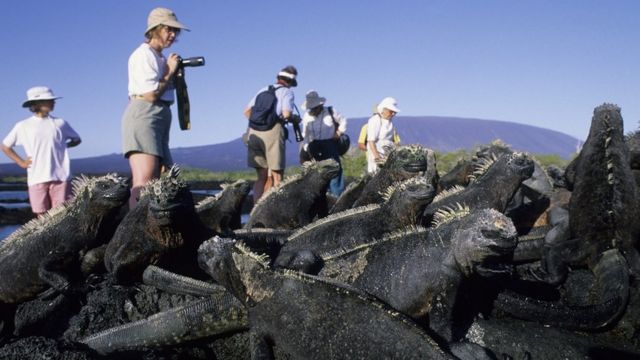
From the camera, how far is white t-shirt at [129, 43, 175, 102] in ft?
18.7

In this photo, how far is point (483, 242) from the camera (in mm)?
2988

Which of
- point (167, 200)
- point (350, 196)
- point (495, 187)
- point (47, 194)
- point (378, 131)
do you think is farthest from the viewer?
point (378, 131)

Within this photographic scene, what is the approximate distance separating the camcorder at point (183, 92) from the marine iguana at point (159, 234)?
220 cm

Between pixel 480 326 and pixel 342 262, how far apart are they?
85cm

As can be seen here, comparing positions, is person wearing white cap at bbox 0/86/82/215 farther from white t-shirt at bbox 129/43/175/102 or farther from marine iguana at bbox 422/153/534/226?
marine iguana at bbox 422/153/534/226

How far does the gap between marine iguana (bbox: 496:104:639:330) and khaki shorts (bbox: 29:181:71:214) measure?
525 cm

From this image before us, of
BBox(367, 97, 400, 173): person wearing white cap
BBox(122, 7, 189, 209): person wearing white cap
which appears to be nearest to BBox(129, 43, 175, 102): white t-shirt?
BBox(122, 7, 189, 209): person wearing white cap

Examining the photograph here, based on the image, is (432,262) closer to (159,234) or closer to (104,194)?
(159,234)

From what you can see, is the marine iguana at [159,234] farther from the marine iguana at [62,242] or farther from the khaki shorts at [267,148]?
the khaki shorts at [267,148]

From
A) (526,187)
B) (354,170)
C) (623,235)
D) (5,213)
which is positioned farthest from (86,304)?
(354,170)

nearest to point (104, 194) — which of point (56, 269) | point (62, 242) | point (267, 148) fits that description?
point (62, 242)

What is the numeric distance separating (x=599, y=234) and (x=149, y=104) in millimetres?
3815

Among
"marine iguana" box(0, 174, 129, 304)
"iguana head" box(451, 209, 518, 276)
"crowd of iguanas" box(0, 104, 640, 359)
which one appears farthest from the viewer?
"marine iguana" box(0, 174, 129, 304)

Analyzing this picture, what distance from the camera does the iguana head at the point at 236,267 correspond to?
Answer: 131 inches
